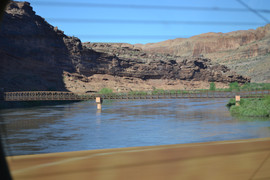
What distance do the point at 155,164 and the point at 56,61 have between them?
9605cm

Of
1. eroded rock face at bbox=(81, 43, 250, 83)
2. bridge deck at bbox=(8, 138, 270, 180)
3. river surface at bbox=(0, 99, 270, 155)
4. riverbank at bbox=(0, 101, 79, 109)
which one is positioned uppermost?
eroded rock face at bbox=(81, 43, 250, 83)

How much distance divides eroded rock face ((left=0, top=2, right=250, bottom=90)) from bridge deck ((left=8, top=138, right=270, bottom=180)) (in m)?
69.9

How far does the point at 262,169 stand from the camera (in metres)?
3.08

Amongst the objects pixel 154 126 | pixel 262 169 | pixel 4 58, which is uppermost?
pixel 4 58

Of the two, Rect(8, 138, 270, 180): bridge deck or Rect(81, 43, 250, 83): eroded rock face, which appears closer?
Rect(8, 138, 270, 180): bridge deck

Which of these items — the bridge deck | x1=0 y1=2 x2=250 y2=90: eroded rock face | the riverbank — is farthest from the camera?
x1=0 y1=2 x2=250 y2=90: eroded rock face

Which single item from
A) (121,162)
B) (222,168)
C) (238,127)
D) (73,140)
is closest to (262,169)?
(222,168)

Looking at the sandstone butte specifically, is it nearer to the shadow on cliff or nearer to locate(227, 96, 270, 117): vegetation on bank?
the shadow on cliff

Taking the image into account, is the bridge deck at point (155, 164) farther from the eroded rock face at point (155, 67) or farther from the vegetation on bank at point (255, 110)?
the eroded rock face at point (155, 67)

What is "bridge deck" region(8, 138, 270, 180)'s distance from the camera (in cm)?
291

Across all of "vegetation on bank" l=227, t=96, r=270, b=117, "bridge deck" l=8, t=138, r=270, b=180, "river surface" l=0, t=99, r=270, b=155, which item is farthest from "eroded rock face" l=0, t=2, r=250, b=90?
"bridge deck" l=8, t=138, r=270, b=180

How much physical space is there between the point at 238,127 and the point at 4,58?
6197 centimetres

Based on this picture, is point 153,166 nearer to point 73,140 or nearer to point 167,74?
point 73,140

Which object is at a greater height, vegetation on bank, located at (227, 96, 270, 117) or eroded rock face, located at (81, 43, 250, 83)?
eroded rock face, located at (81, 43, 250, 83)
